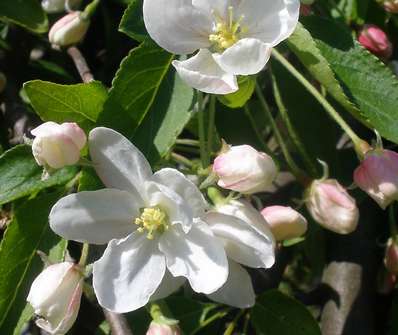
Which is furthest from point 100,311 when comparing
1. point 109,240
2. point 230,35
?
point 230,35

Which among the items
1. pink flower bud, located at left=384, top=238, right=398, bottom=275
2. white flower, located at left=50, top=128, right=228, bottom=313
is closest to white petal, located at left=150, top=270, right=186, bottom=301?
white flower, located at left=50, top=128, right=228, bottom=313

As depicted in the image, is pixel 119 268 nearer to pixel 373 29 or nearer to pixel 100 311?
pixel 100 311

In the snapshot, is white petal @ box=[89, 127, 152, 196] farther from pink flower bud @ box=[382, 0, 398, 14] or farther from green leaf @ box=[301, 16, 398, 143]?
pink flower bud @ box=[382, 0, 398, 14]

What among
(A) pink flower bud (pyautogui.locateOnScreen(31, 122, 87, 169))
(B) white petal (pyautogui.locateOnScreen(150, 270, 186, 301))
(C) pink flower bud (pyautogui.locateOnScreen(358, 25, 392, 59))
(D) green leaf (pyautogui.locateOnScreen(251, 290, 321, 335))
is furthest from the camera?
(C) pink flower bud (pyautogui.locateOnScreen(358, 25, 392, 59))

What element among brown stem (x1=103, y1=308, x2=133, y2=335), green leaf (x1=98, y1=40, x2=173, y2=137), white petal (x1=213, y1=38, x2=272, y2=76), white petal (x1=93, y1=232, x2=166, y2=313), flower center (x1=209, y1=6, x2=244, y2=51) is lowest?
brown stem (x1=103, y1=308, x2=133, y2=335)

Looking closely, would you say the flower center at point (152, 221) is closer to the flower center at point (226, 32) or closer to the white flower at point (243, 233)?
the white flower at point (243, 233)

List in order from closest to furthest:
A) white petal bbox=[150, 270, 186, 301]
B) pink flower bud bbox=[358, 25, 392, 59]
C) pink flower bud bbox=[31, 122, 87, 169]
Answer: pink flower bud bbox=[31, 122, 87, 169], white petal bbox=[150, 270, 186, 301], pink flower bud bbox=[358, 25, 392, 59]

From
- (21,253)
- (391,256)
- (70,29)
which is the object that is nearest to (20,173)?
(21,253)
